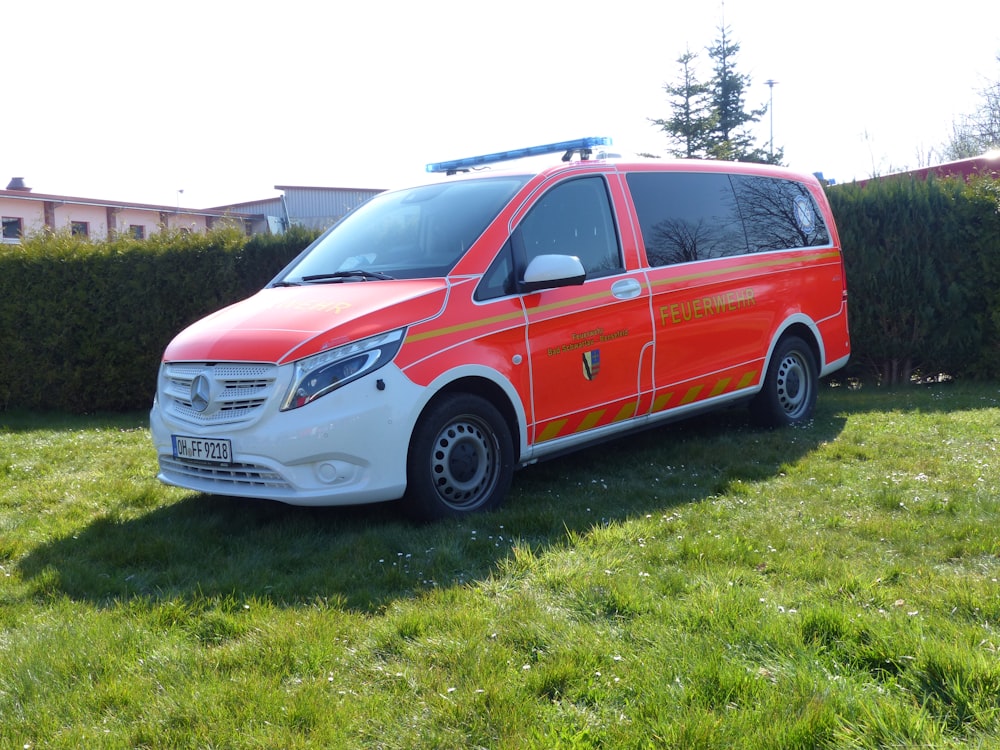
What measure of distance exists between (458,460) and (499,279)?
1.07m

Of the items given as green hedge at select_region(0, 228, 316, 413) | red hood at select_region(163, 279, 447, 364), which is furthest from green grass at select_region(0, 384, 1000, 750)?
green hedge at select_region(0, 228, 316, 413)

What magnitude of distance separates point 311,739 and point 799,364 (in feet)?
19.5

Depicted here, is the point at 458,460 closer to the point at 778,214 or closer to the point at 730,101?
the point at 778,214

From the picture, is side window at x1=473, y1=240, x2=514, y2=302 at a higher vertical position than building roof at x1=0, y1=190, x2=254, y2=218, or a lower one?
lower

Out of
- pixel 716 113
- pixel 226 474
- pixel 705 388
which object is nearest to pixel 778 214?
pixel 705 388

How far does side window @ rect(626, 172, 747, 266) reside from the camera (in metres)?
6.33

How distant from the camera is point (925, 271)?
411 inches

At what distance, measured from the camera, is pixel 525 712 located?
9.39ft

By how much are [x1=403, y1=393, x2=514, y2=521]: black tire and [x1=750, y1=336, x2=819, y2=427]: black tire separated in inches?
115

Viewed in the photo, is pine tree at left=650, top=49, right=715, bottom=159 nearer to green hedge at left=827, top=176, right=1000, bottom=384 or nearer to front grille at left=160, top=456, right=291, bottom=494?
green hedge at left=827, top=176, right=1000, bottom=384

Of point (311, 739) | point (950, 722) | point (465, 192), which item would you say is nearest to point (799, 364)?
point (465, 192)

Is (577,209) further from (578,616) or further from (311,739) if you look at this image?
(311,739)

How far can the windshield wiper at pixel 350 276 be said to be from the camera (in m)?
5.47

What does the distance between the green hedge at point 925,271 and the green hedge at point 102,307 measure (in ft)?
21.2
